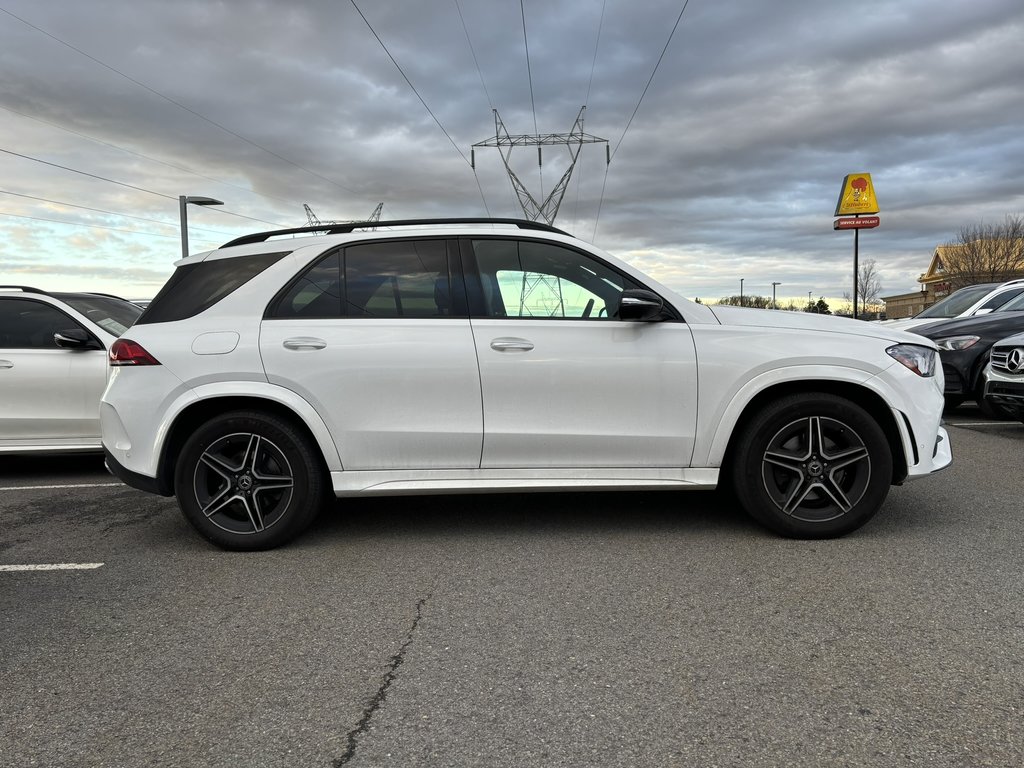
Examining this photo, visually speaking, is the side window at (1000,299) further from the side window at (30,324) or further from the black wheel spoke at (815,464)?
the side window at (30,324)

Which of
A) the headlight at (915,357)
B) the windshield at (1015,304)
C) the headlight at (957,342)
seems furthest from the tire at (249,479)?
the windshield at (1015,304)

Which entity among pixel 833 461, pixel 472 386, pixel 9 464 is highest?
pixel 472 386

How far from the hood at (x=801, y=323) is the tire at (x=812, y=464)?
42 cm

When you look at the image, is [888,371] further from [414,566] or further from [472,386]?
[414,566]

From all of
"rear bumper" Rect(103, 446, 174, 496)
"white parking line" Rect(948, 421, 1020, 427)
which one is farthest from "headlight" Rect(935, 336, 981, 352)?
"rear bumper" Rect(103, 446, 174, 496)

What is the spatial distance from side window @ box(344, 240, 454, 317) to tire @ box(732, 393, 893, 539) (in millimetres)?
1889

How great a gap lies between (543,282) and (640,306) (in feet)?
2.13

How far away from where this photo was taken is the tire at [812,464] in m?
3.96

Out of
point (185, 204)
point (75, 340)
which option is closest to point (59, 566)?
point (75, 340)

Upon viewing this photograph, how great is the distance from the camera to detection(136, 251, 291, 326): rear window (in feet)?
13.5

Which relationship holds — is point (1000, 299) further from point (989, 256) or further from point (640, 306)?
point (989, 256)

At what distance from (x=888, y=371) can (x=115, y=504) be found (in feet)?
17.7

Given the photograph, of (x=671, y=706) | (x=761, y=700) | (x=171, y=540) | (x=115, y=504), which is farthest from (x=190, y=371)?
(x=761, y=700)

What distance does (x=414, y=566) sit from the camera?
3.78m
